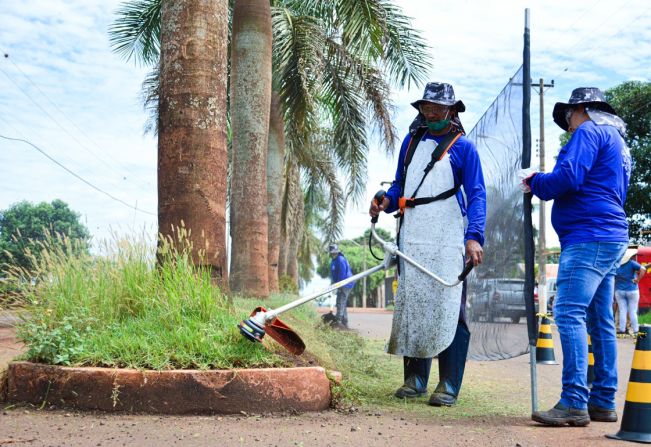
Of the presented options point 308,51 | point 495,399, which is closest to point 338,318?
point 308,51

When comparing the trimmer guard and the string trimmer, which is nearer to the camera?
the string trimmer

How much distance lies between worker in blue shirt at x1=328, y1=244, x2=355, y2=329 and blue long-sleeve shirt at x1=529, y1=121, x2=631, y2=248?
1034cm

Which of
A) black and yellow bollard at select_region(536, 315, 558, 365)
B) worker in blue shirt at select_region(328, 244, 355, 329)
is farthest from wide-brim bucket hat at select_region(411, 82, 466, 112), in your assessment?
worker in blue shirt at select_region(328, 244, 355, 329)

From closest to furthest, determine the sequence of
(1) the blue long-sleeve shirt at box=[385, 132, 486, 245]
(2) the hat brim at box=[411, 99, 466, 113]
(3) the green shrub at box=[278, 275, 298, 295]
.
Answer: (1) the blue long-sleeve shirt at box=[385, 132, 486, 245], (2) the hat brim at box=[411, 99, 466, 113], (3) the green shrub at box=[278, 275, 298, 295]

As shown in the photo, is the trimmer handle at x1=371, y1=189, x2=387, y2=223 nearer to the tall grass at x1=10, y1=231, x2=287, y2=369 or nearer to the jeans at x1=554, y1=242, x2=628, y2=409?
the tall grass at x1=10, y1=231, x2=287, y2=369

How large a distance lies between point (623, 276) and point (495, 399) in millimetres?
10075

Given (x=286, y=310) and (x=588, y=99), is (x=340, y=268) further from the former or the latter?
(x=588, y=99)

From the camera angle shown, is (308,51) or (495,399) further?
(308,51)

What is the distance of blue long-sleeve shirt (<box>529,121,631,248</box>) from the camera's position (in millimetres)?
5055

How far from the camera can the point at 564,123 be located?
18.3 feet

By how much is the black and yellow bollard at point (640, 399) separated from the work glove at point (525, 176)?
1224mm

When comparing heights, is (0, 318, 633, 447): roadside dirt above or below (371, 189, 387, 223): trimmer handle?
below

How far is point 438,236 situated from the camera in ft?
18.8

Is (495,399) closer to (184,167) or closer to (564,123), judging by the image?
Result: (564,123)
